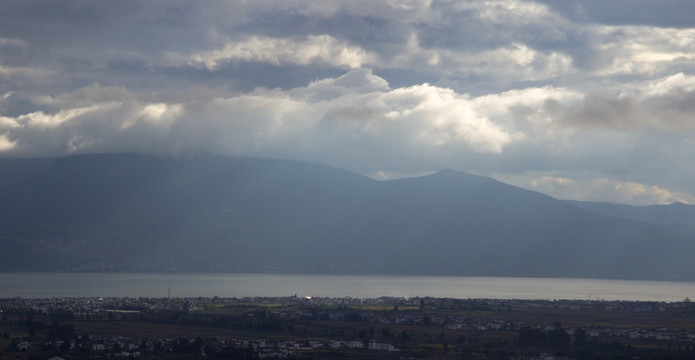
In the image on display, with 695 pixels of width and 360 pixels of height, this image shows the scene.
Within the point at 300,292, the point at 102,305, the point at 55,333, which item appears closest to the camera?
the point at 55,333

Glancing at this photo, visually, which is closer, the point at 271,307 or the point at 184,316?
the point at 184,316

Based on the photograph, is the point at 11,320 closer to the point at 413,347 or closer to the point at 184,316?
the point at 184,316

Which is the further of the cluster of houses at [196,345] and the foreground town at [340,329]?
the foreground town at [340,329]

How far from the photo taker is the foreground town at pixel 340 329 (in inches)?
3290

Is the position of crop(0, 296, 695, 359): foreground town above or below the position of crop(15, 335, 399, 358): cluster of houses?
above

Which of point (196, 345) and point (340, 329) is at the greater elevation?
point (340, 329)

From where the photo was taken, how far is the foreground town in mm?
83562

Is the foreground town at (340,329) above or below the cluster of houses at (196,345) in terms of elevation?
above

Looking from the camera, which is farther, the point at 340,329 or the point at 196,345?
the point at 340,329

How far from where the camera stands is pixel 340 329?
102938 mm

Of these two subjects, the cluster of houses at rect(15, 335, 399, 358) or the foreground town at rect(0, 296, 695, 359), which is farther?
the foreground town at rect(0, 296, 695, 359)

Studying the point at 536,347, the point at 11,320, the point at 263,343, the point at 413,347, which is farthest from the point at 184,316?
the point at 536,347

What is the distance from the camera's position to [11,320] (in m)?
107

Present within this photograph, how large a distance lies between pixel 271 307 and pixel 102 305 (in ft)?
76.1
